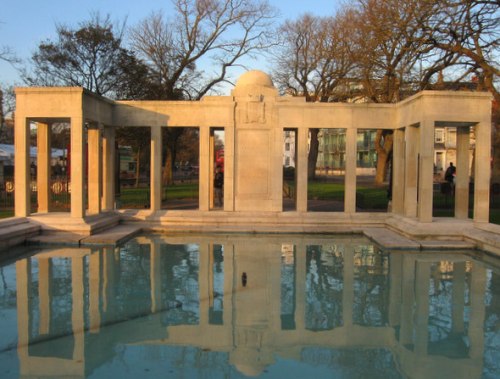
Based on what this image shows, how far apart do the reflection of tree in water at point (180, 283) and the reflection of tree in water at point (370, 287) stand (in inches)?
105

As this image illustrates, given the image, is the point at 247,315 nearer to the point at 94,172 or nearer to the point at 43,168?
the point at 94,172

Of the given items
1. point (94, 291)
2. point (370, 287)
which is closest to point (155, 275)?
point (94, 291)

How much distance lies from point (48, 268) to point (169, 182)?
3041 centimetres

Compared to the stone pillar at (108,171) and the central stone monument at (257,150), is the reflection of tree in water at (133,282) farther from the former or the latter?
the central stone monument at (257,150)

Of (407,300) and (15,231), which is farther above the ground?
(15,231)

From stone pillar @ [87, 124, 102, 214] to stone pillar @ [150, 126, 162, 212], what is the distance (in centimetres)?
190

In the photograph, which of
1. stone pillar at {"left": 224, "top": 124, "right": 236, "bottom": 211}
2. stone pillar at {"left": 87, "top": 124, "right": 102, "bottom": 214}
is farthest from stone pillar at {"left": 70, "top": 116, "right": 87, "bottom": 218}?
stone pillar at {"left": 224, "top": 124, "right": 236, "bottom": 211}

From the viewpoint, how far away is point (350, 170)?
714 inches

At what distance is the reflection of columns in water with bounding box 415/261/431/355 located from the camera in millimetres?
6871

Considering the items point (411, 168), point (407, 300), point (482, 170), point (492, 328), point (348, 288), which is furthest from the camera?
point (411, 168)

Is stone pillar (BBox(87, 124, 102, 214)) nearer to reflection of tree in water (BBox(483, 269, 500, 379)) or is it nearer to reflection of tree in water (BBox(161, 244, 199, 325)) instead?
reflection of tree in water (BBox(161, 244, 199, 325))

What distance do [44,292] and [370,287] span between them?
6.08 meters

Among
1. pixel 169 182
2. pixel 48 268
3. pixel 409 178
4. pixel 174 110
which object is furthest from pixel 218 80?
pixel 48 268

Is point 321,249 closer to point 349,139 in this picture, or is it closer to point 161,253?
point 161,253
